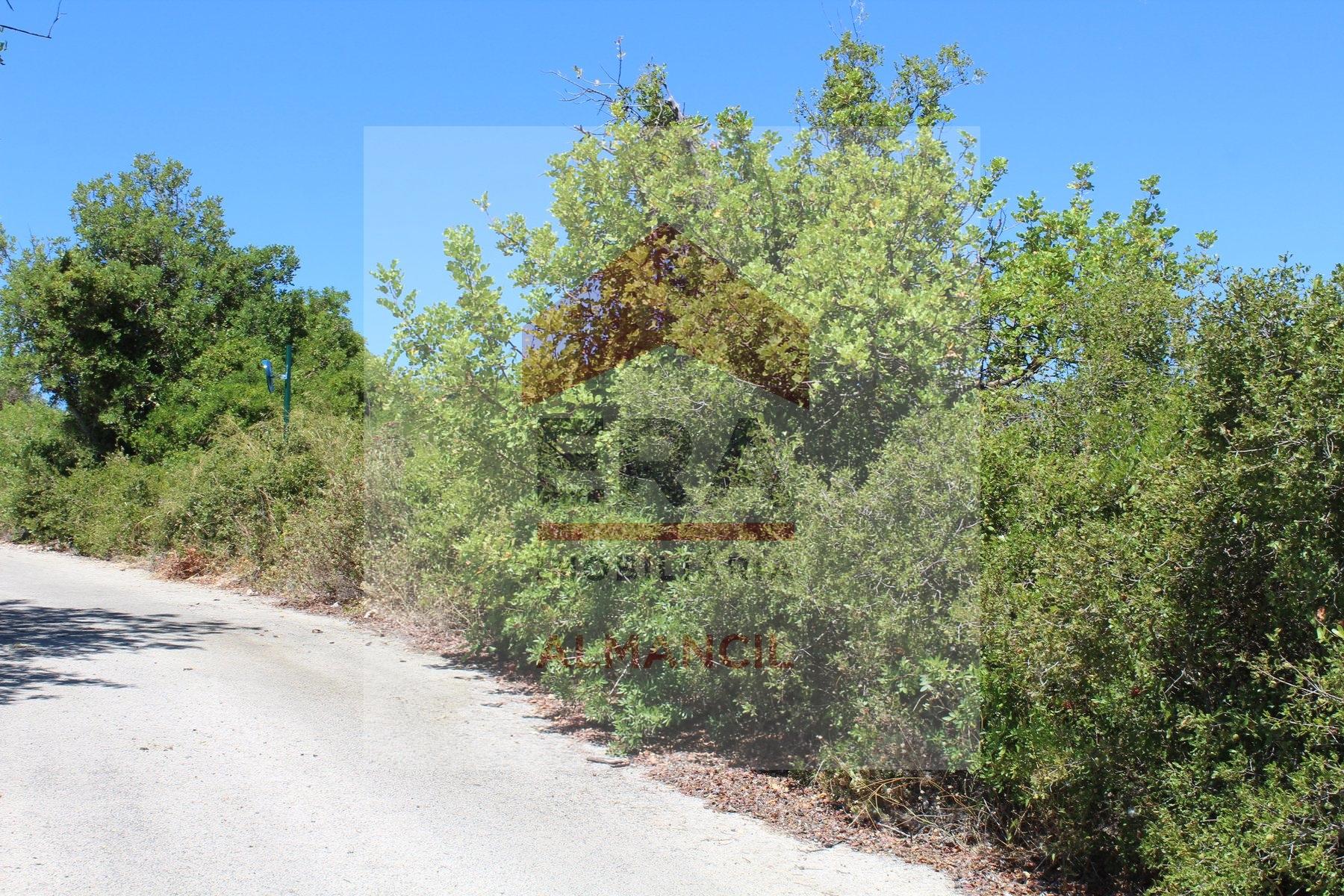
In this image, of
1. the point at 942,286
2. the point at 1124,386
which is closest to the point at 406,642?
the point at 942,286

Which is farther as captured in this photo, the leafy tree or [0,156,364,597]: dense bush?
the leafy tree

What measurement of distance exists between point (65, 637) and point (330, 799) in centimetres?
668

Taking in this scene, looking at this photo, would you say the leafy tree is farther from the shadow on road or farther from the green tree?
the shadow on road

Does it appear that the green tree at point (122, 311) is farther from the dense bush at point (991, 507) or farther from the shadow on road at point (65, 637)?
the dense bush at point (991, 507)

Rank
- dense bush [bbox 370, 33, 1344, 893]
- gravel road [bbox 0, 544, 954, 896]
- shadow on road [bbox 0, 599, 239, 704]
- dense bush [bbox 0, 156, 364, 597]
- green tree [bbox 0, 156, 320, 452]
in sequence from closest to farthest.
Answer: dense bush [bbox 370, 33, 1344, 893] < gravel road [bbox 0, 544, 954, 896] < shadow on road [bbox 0, 599, 239, 704] < dense bush [bbox 0, 156, 364, 597] < green tree [bbox 0, 156, 320, 452]

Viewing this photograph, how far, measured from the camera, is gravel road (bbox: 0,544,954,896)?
479cm

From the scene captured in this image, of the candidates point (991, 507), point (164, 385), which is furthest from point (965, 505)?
point (164, 385)

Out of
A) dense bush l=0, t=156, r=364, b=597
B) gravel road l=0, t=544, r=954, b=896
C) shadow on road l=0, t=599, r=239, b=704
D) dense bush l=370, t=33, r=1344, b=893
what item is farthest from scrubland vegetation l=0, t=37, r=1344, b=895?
dense bush l=0, t=156, r=364, b=597

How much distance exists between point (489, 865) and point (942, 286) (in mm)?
4244

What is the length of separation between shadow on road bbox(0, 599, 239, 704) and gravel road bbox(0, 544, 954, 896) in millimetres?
57

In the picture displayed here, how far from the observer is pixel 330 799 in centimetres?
587

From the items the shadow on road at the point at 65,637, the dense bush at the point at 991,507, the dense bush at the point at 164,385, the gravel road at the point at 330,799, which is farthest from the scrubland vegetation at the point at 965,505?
the dense bush at the point at 164,385

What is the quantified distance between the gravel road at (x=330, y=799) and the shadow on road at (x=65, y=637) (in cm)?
6

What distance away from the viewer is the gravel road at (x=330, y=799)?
4.79m
